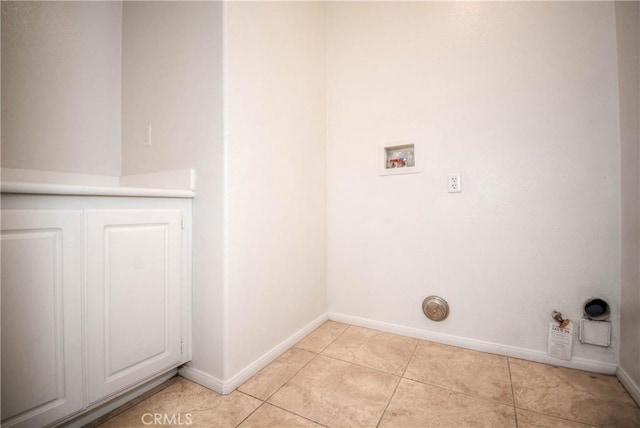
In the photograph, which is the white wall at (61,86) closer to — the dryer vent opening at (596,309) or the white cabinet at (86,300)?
the white cabinet at (86,300)

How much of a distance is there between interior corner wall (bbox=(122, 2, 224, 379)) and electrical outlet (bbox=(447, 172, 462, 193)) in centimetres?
124

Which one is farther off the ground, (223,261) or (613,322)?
(223,261)

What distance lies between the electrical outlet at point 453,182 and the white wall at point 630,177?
0.66 m

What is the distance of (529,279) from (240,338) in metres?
1.49

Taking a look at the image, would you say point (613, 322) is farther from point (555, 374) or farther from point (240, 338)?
point (240, 338)

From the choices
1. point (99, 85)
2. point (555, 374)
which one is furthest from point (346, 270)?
point (99, 85)

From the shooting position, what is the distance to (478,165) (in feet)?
4.84

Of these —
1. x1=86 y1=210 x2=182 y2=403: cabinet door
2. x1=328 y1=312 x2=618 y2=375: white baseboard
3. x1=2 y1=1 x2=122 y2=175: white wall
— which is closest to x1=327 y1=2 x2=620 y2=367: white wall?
x1=328 y1=312 x2=618 y2=375: white baseboard

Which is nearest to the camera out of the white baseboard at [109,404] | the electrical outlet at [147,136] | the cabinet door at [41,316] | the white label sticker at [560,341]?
the cabinet door at [41,316]

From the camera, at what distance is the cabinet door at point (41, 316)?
77 cm

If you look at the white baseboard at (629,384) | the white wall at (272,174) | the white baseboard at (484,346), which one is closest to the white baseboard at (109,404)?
the white wall at (272,174)

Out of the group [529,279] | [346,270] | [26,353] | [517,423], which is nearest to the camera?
[26,353]

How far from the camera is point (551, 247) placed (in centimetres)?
134

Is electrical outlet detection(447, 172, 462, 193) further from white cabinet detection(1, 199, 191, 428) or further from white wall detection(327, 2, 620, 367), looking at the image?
white cabinet detection(1, 199, 191, 428)
